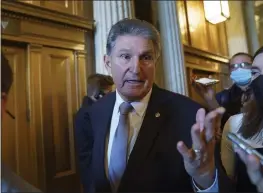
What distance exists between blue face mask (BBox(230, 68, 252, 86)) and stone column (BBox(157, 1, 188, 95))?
1868 mm

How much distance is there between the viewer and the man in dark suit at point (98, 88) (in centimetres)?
200

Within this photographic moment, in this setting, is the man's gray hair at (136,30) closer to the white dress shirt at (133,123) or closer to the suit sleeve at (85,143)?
the white dress shirt at (133,123)

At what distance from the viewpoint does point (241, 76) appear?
1400 mm

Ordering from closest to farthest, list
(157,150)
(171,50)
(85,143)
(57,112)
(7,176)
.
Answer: (7,176)
(157,150)
(85,143)
(57,112)
(171,50)

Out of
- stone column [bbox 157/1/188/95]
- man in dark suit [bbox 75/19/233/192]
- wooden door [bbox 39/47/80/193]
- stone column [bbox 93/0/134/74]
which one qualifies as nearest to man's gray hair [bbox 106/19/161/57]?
man in dark suit [bbox 75/19/233/192]

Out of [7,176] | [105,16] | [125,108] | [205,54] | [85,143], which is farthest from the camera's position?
[205,54]

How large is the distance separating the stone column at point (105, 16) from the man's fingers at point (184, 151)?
6.77ft

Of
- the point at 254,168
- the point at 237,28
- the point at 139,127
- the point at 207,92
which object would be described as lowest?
the point at 254,168

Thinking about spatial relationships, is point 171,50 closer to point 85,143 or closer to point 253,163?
point 85,143

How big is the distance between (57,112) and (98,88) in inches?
18.1

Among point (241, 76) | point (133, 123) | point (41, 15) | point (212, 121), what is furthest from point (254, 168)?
point (41, 15)

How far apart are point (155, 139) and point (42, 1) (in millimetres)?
1928

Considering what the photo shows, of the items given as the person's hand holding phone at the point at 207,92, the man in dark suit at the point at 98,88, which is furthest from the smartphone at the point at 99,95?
the person's hand holding phone at the point at 207,92

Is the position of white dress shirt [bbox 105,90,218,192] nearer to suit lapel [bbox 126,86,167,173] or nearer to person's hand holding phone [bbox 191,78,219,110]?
suit lapel [bbox 126,86,167,173]
